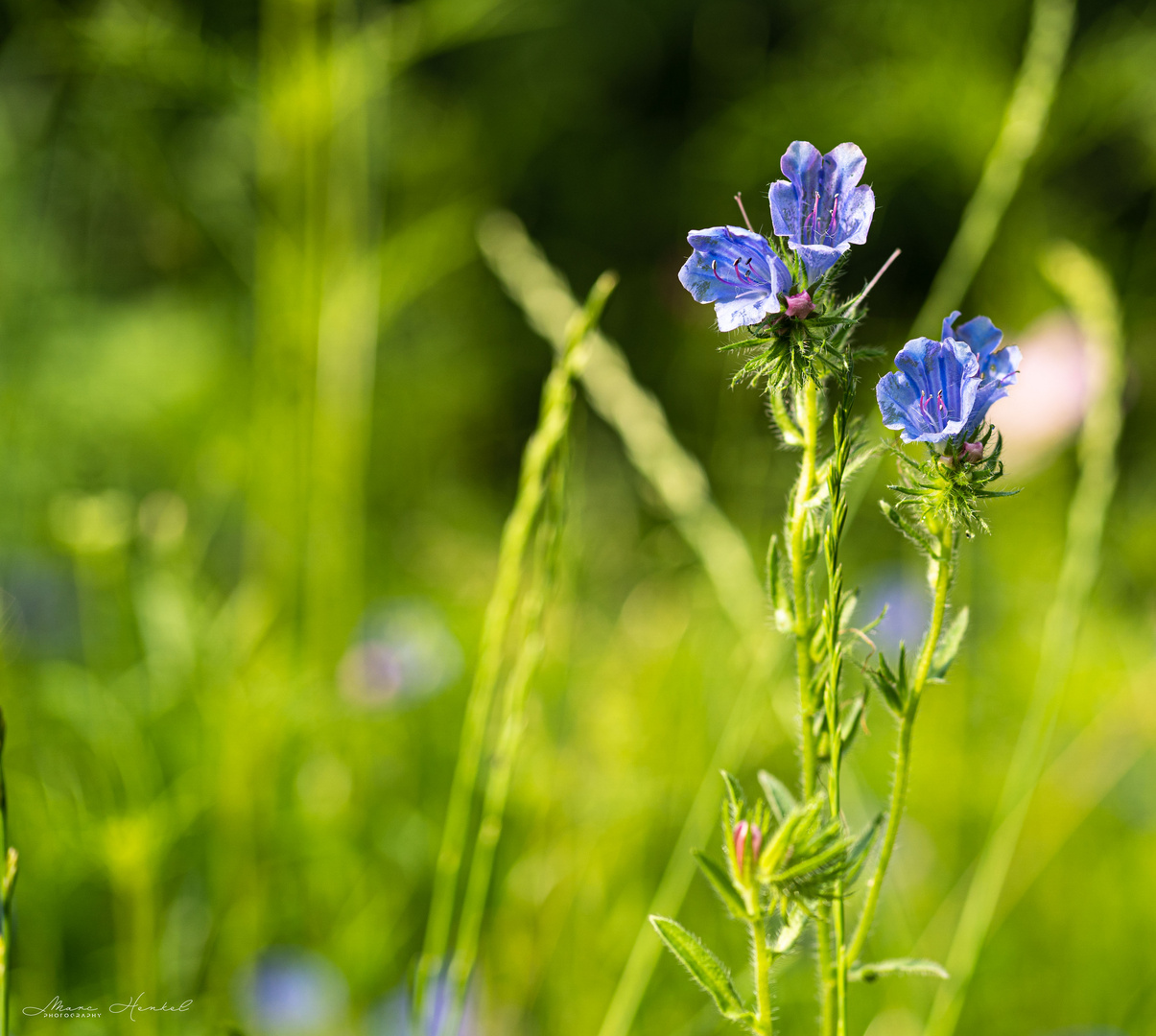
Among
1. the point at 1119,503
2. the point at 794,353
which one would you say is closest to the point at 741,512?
the point at 1119,503

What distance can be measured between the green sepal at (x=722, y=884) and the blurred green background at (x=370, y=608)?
0.37m

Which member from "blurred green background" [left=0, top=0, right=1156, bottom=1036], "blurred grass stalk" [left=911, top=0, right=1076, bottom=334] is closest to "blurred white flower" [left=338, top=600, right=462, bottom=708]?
"blurred green background" [left=0, top=0, right=1156, bottom=1036]

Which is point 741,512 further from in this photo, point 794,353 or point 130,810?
point 794,353

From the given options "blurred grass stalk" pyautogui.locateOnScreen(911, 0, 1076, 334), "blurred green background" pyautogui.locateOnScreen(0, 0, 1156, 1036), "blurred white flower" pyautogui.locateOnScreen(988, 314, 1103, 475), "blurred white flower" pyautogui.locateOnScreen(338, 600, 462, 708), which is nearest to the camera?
"blurred grass stalk" pyautogui.locateOnScreen(911, 0, 1076, 334)

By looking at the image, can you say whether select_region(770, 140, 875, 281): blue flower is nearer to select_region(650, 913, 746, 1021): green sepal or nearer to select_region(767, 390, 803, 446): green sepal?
select_region(767, 390, 803, 446): green sepal

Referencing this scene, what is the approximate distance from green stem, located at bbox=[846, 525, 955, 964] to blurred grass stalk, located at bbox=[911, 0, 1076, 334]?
385mm

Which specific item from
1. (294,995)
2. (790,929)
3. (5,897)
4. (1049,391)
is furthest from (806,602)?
(1049,391)

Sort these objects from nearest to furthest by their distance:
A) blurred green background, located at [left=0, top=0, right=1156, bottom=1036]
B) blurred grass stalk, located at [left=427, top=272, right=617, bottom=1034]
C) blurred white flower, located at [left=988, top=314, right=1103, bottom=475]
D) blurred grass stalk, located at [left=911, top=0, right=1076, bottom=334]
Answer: blurred grass stalk, located at [left=427, top=272, right=617, bottom=1034] < blurred grass stalk, located at [left=911, top=0, right=1076, bottom=334] < blurred green background, located at [left=0, top=0, right=1156, bottom=1036] < blurred white flower, located at [left=988, top=314, right=1103, bottom=475]

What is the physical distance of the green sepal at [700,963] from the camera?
1.19 ft

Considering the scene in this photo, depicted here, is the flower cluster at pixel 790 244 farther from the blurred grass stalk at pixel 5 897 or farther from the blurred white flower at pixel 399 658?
the blurred white flower at pixel 399 658

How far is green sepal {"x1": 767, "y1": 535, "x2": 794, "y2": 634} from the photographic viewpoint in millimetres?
370

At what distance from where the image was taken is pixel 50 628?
4.64 ft

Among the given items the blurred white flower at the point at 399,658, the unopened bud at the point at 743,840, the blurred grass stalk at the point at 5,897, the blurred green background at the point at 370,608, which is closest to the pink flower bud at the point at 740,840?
the unopened bud at the point at 743,840

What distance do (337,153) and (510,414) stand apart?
7.68 feet
